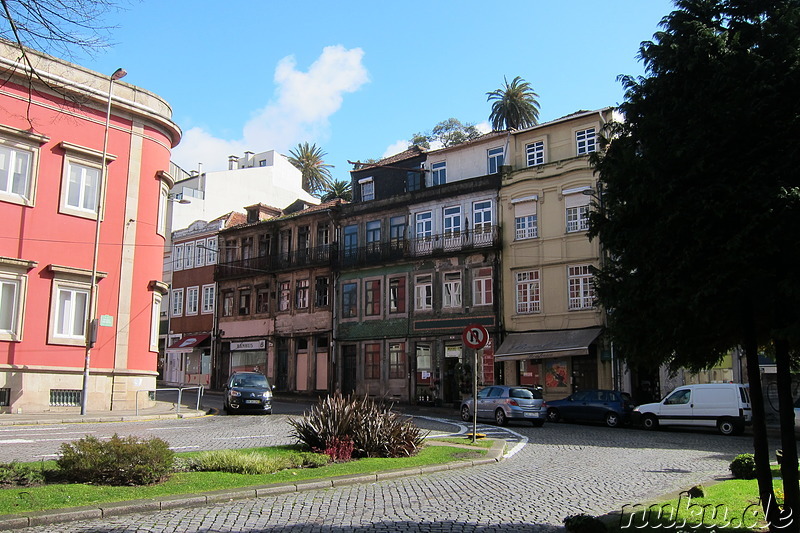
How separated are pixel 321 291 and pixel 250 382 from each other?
659 inches

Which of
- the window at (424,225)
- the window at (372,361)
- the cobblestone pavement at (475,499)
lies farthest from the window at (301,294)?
the cobblestone pavement at (475,499)

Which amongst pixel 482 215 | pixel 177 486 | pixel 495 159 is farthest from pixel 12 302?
pixel 495 159

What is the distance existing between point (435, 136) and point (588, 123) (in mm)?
28690

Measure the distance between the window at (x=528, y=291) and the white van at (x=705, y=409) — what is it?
10397 millimetres

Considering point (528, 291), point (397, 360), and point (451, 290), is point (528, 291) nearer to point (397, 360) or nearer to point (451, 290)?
point (451, 290)

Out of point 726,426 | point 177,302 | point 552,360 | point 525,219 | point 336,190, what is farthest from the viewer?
point 336,190

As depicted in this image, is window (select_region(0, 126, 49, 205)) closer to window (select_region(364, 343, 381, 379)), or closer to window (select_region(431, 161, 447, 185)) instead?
window (select_region(364, 343, 381, 379))

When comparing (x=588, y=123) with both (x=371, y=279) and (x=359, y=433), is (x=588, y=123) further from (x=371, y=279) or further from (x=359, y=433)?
(x=359, y=433)

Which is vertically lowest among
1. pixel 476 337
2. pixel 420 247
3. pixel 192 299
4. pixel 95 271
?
pixel 476 337

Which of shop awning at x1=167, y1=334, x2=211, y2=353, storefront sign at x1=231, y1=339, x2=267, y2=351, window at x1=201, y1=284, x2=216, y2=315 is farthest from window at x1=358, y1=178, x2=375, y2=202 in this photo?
shop awning at x1=167, y1=334, x2=211, y2=353

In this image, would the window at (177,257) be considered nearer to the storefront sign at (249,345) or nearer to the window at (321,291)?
the storefront sign at (249,345)

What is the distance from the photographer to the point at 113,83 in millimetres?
27875

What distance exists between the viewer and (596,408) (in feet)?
88.2

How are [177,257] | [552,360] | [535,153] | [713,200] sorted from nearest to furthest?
[713,200], [552,360], [535,153], [177,257]
